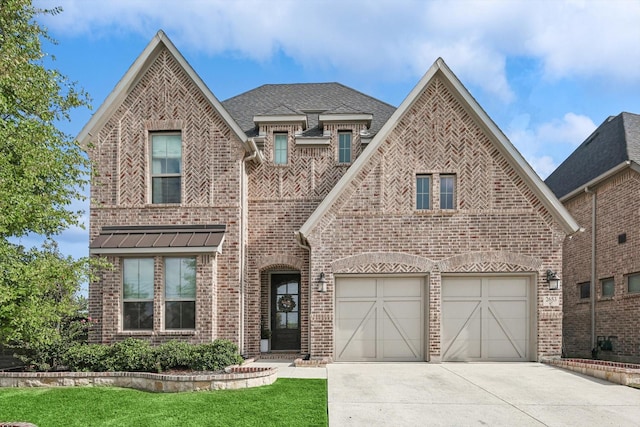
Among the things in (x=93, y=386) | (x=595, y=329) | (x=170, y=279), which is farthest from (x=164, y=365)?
(x=595, y=329)

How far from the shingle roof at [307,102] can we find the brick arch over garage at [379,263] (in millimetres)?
4535

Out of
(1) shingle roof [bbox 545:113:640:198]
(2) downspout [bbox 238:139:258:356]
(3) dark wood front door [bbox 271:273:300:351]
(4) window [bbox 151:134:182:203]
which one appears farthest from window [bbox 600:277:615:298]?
(4) window [bbox 151:134:182:203]

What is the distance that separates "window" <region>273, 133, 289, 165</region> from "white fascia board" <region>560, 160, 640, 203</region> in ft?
33.0

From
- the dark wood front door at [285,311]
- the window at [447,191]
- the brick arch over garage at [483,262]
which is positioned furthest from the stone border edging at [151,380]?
the window at [447,191]

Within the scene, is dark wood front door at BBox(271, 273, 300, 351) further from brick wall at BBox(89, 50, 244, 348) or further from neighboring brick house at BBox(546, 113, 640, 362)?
neighboring brick house at BBox(546, 113, 640, 362)

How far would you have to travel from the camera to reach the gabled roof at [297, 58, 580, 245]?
1345 cm

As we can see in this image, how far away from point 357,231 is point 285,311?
12.8ft

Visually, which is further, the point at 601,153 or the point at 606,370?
the point at 601,153

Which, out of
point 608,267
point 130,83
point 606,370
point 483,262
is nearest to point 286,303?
point 483,262

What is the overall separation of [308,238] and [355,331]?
9.20 feet

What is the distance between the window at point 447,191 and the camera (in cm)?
1391

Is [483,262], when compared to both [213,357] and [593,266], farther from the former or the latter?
[213,357]

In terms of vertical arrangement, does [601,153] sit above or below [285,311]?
above

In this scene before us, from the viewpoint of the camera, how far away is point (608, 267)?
16266 millimetres
